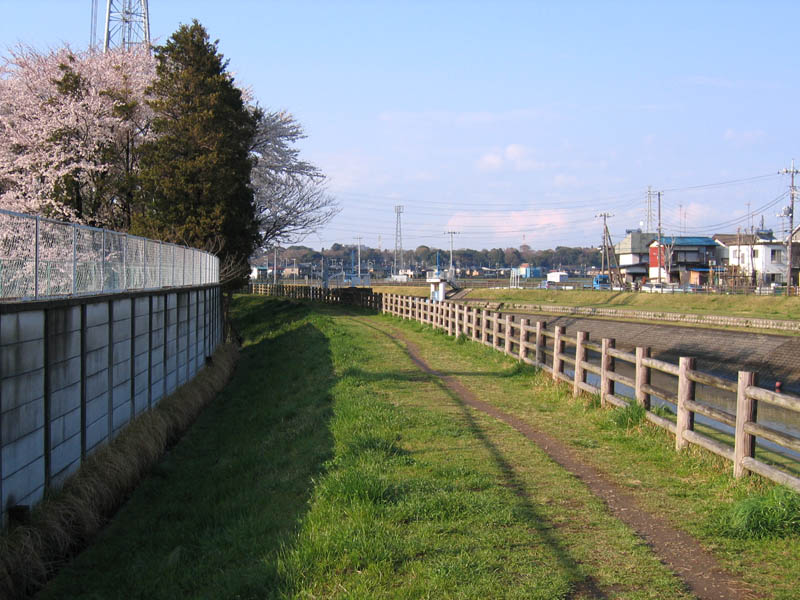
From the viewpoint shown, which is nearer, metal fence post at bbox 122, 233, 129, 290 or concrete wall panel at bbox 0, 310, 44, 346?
concrete wall panel at bbox 0, 310, 44, 346

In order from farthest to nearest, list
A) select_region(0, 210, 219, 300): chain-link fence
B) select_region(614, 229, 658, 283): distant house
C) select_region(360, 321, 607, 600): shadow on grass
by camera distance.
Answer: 1. select_region(614, 229, 658, 283): distant house
2. select_region(0, 210, 219, 300): chain-link fence
3. select_region(360, 321, 607, 600): shadow on grass

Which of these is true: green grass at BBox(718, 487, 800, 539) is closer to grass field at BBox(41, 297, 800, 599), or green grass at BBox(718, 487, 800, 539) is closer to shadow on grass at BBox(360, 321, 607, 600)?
grass field at BBox(41, 297, 800, 599)

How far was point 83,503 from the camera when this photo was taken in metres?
7.77

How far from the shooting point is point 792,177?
63.3m

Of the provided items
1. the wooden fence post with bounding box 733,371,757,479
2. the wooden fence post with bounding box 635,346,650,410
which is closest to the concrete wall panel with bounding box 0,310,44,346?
the wooden fence post with bounding box 733,371,757,479

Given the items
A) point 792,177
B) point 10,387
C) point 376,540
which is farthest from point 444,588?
point 792,177

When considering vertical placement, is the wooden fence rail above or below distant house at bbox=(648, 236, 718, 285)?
below

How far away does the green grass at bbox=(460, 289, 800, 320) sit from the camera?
43.6 m

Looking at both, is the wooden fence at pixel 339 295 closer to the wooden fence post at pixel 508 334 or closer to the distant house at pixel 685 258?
the wooden fence post at pixel 508 334

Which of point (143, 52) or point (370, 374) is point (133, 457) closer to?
point (370, 374)

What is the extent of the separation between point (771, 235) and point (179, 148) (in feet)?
279

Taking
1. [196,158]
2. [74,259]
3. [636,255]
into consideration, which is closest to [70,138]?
[196,158]

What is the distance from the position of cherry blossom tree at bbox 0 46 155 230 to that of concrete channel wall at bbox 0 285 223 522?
13328 mm

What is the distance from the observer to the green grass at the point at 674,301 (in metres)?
43.6
